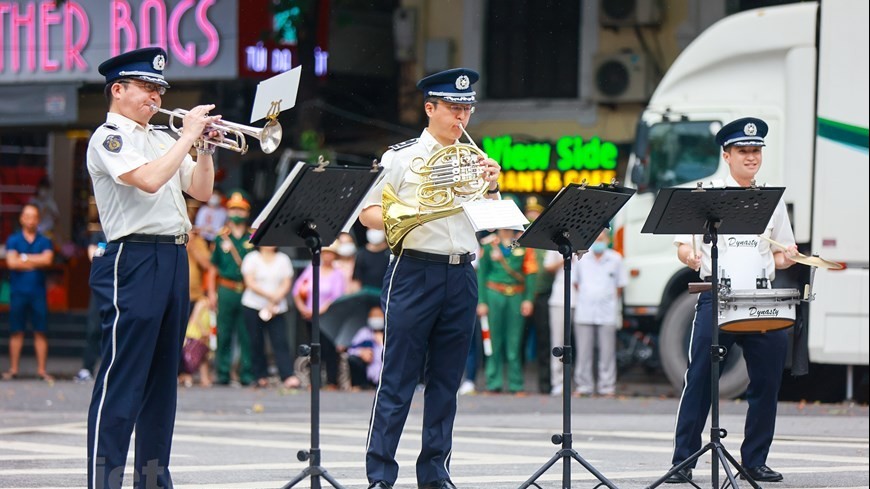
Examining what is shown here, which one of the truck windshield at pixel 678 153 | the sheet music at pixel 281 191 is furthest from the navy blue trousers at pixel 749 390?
the truck windshield at pixel 678 153

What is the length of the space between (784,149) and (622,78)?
6061 mm

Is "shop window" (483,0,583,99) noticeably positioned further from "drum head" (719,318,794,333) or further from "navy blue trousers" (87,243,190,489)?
"navy blue trousers" (87,243,190,489)

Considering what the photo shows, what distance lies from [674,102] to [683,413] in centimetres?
805

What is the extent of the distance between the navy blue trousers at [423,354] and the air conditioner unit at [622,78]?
13.4m

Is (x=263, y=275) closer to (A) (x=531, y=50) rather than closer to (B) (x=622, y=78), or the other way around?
(B) (x=622, y=78)

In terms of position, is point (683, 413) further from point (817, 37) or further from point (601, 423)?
point (817, 37)

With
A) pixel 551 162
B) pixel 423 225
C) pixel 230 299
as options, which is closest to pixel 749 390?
pixel 423 225

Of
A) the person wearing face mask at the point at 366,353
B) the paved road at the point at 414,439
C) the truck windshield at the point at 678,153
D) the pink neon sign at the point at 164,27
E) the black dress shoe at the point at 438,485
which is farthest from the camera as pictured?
the pink neon sign at the point at 164,27

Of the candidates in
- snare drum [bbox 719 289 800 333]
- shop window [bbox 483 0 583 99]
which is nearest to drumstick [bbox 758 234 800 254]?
snare drum [bbox 719 289 800 333]

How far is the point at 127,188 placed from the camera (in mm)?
7047

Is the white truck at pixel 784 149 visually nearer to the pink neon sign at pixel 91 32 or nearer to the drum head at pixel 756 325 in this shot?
the drum head at pixel 756 325

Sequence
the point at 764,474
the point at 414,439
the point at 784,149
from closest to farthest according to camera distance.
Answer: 1. the point at 764,474
2. the point at 414,439
3. the point at 784,149

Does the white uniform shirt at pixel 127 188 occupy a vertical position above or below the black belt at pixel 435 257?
above

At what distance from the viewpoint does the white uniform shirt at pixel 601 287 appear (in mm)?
16453
